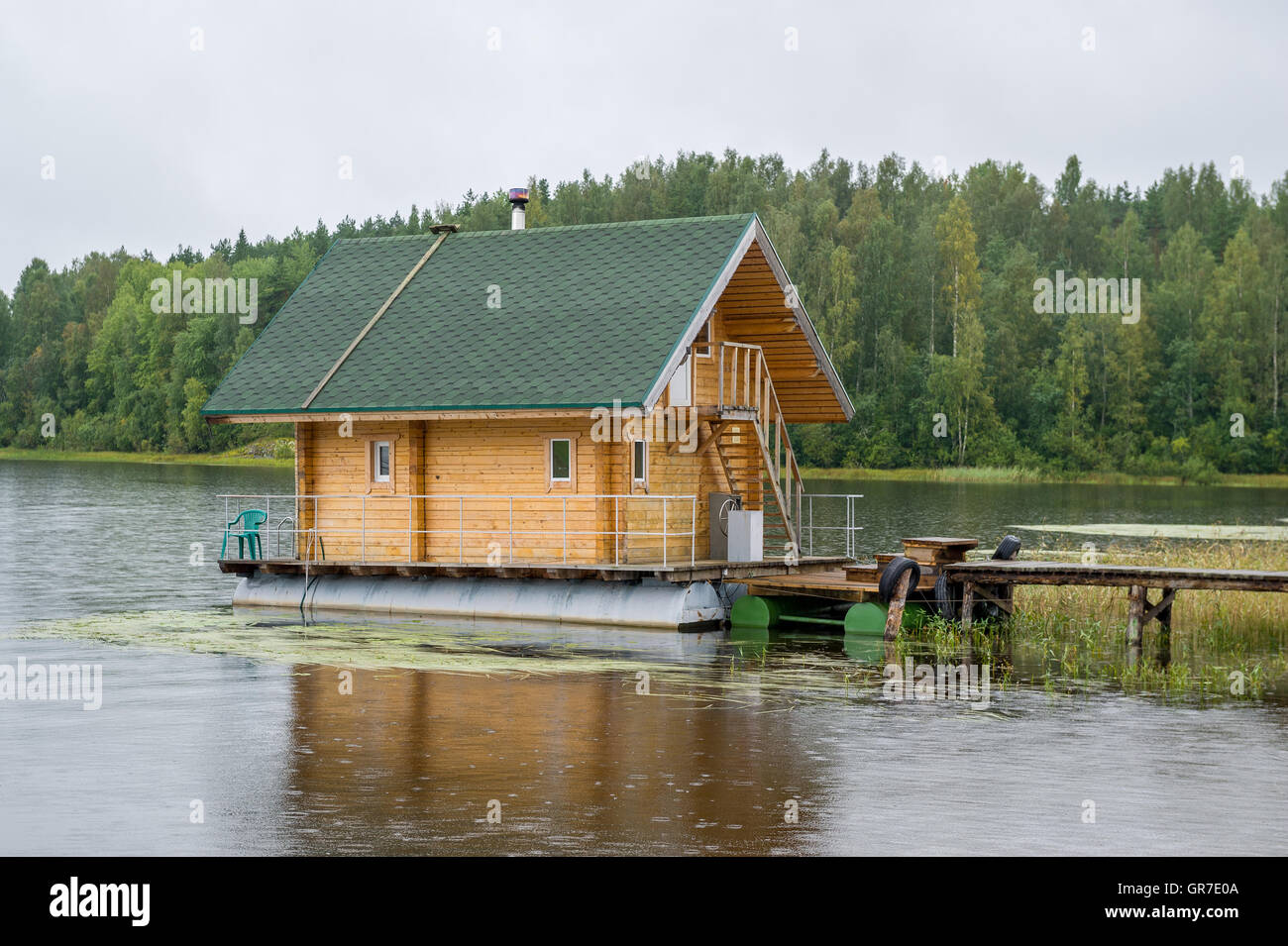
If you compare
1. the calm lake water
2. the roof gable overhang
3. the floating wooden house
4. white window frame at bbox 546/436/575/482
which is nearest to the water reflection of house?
the calm lake water

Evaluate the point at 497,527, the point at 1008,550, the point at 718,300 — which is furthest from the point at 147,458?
the point at 1008,550

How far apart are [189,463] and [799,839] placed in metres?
108

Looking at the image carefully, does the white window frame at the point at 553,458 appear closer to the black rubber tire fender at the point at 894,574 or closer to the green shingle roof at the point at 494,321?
the green shingle roof at the point at 494,321

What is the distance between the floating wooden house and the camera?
26609mm

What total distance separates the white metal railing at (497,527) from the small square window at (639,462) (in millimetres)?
484

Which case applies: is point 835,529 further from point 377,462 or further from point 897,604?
point 897,604

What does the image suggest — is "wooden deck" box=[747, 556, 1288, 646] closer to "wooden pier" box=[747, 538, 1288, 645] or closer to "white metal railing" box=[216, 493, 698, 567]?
"wooden pier" box=[747, 538, 1288, 645]

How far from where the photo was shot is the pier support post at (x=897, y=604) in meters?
24.7

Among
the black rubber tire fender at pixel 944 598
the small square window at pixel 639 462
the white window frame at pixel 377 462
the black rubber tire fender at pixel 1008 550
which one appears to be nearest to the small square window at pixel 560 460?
the small square window at pixel 639 462

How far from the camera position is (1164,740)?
16688 millimetres

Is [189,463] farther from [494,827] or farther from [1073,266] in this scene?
[494,827]

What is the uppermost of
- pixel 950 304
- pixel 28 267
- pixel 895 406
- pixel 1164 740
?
pixel 28 267

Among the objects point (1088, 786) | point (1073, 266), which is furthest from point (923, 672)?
point (1073, 266)
